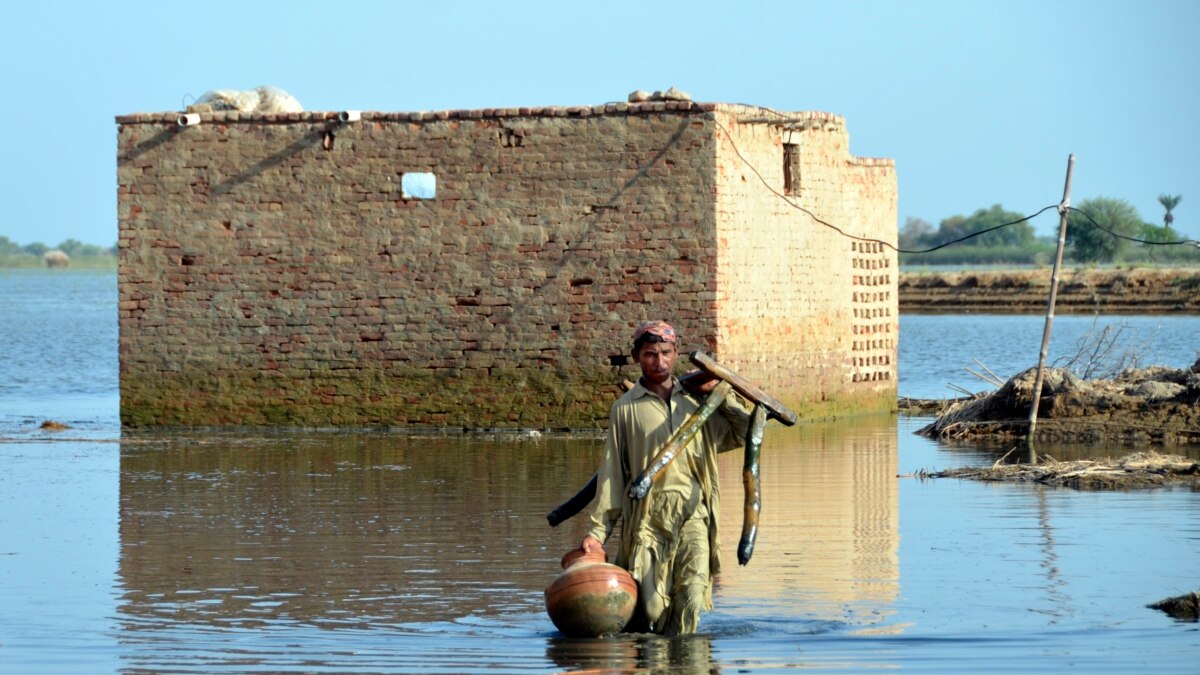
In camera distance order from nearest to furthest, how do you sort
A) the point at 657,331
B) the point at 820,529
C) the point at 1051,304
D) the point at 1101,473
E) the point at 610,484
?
the point at 657,331, the point at 610,484, the point at 820,529, the point at 1101,473, the point at 1051,304

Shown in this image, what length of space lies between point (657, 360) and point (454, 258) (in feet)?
35.3

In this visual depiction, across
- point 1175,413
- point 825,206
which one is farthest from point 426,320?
point 1175,413

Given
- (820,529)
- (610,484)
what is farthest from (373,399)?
(610,484)

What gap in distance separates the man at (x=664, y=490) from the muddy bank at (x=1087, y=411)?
10.0 meters

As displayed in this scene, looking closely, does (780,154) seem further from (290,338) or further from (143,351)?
(143,351)

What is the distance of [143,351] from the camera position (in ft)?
65.5

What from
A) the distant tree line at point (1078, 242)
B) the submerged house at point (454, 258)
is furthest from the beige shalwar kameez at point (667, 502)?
the distant tree line at point (1078, 242)

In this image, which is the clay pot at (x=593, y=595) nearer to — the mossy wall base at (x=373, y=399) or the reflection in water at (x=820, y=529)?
the reflection in water at (x=820, y=529)

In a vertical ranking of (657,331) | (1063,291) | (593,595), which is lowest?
(593,595)

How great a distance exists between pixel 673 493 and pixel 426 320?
10.9 meters

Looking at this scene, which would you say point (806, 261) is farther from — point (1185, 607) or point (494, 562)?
point (1185, 607)

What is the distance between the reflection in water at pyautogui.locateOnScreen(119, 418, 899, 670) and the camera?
953 cm

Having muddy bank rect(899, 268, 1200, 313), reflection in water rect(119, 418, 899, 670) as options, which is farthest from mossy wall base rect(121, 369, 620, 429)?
muddy bank rect(899, 268, 1200, 313)

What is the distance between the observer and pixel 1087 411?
1911cm
